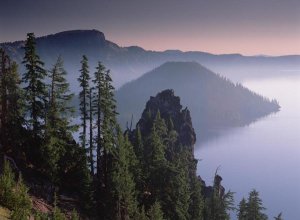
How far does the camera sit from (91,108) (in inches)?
1724

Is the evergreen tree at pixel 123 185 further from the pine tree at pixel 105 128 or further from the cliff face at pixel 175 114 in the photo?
the cliff face at pixel 175 114

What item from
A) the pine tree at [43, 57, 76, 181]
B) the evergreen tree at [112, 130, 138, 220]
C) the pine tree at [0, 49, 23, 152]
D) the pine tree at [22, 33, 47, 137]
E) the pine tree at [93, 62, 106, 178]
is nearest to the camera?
the pine tree at [43, 57, 76, 181]

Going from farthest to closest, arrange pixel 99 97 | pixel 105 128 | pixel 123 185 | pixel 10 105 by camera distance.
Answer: pixel 105 128
pixel 99 97
pixel 10 105
pixel 123 185

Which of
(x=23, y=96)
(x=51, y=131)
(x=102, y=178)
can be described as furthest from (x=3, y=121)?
(x=102, y=178)

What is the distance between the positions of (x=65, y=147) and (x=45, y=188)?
4.99 meters

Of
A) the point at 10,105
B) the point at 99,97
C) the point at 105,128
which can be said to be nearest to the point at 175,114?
the point at 105,128

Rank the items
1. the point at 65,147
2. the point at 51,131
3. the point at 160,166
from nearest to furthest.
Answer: the point at 51,131, the point at 65,147, the point at 160,166

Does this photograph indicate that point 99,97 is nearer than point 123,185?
No

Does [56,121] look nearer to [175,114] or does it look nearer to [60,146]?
[60,146]

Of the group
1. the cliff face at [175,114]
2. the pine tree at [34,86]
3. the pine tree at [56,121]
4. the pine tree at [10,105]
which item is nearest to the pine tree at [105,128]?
the pine tree at [56,121]

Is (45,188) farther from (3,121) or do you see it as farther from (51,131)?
(3,121)

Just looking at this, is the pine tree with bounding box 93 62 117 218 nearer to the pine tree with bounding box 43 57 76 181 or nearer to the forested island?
the forested island

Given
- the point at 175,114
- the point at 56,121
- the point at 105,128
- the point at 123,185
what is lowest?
the point at 123,185

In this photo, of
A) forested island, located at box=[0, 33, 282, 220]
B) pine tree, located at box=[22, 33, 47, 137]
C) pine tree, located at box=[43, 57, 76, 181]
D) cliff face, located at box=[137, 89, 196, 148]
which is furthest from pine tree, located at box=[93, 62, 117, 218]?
cliff face, located at box=[137, 89, 196, 148]
